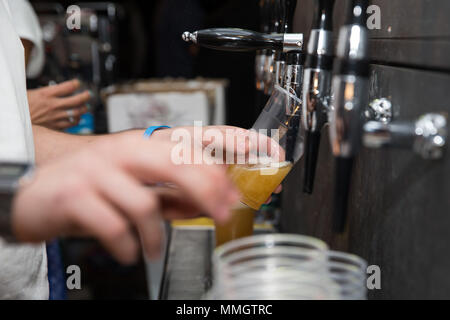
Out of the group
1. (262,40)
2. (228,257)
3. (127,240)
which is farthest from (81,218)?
(262,40)

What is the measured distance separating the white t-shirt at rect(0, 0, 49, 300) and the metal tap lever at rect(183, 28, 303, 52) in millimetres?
383

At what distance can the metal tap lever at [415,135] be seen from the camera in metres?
0.46

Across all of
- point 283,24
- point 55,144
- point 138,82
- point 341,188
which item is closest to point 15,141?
point 55,144

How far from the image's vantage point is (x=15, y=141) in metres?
0.84

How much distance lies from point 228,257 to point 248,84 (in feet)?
7.40

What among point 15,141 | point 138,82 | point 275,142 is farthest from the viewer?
point 138,82

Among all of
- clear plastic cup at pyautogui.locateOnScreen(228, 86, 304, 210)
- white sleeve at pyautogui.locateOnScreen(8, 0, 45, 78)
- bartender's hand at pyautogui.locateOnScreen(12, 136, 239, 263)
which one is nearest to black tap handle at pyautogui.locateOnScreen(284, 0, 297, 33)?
clear plastic cup at pyautogui.locateOnScreen(228, 86, 304, 210)

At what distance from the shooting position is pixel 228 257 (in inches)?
20.1

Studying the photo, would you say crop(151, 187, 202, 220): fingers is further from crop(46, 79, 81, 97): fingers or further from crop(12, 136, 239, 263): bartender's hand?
crop(46, 79, 81, 97): fingers

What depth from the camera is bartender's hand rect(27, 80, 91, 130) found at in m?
1.42

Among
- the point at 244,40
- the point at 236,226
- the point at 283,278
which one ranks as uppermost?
the point at 244,40

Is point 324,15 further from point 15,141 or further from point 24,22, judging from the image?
point 24,22

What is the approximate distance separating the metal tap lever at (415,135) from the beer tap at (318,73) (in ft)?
0.44

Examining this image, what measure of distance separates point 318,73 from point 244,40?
206 mm
